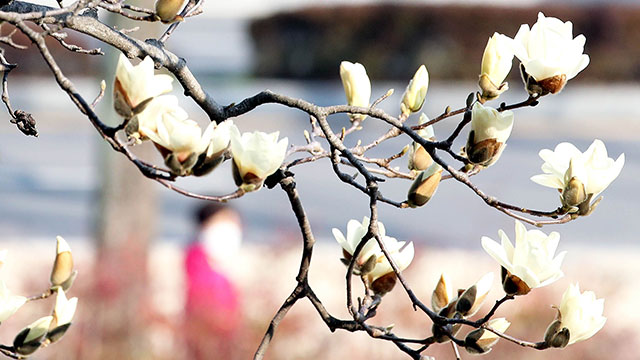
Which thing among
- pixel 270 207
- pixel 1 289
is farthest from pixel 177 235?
pixel 1 289

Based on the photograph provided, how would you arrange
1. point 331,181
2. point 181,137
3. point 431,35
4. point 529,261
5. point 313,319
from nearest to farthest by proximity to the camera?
1. point 181,137
2. point 529,261
3. point 313,319
4. point 331,181
5. point 431,35

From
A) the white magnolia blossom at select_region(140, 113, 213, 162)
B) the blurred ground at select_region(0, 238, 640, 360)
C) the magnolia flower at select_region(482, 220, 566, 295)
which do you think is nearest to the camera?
the white magnolia blossom at select_region(140, 113, 213, 162)

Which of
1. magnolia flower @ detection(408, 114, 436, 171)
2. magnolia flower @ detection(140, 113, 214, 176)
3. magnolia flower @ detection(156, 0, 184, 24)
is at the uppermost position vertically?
magnolia flower @ detection(156, 0, 184, 24)

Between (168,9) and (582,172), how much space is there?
0.46m

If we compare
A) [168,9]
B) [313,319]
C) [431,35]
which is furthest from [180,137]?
[431,35]

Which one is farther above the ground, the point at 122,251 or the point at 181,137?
the point at 181,137

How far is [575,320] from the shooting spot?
97 cm

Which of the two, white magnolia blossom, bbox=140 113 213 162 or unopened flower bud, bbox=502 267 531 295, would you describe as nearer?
white magnolia blossom, bbox=140 113 213 162

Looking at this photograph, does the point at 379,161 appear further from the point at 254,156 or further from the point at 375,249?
Answer: the point at 254,156

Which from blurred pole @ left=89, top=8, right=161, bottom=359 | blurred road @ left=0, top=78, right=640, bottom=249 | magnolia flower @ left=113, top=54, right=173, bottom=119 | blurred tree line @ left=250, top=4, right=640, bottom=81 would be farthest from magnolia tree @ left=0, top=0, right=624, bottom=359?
blurred tree line @ left=250, top=4, right=640, bottom=81

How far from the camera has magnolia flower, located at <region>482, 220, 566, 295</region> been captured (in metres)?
0.92

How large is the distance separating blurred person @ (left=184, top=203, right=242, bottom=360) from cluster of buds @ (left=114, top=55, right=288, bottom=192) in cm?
247

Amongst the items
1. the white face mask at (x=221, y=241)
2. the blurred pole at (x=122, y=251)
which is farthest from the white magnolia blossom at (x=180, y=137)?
the white face mask at (x=221, y=241)

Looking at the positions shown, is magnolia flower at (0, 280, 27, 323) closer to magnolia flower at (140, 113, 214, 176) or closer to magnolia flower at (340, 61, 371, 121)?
magnolia flower at (140, 113, 214, 176)
